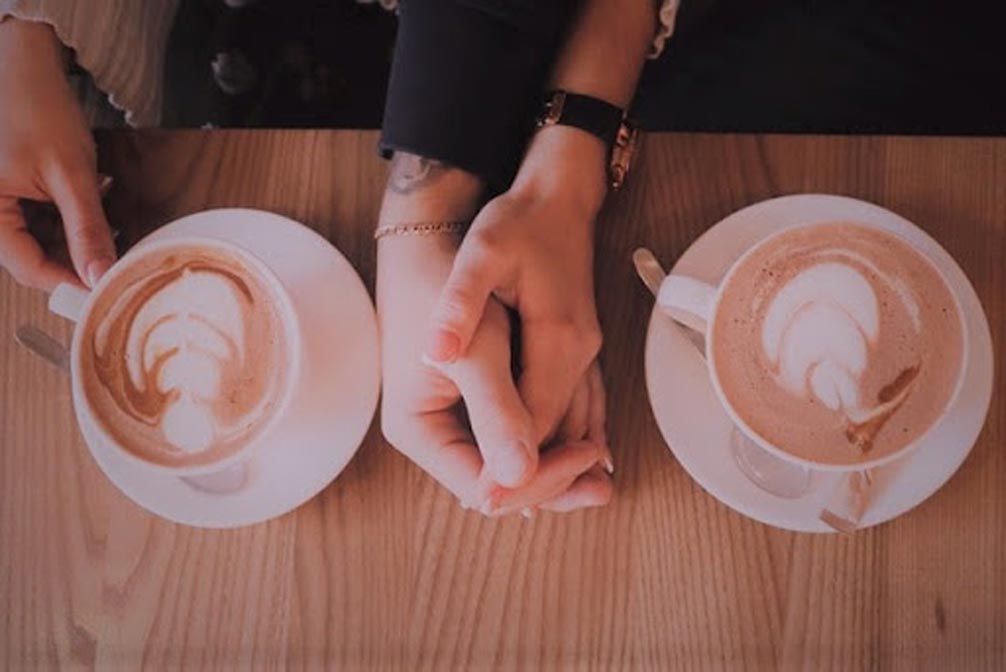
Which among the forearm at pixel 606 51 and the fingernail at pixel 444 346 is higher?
the forearm at pixel 606 51

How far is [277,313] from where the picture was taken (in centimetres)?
67

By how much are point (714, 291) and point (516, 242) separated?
15 cm

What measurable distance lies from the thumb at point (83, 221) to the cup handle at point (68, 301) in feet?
0.07

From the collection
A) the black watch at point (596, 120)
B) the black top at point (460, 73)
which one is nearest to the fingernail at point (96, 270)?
the black top at point (460, 73)

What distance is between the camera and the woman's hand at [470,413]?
68 centimetres

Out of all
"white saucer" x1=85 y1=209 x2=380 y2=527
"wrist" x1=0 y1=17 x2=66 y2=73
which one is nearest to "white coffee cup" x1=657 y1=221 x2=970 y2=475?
"white saucer" x1=85 y1=209 x2=380 y2=527

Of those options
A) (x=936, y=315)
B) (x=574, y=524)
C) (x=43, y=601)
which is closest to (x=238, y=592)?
(x=43, y=601)

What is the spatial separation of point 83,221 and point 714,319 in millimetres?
476

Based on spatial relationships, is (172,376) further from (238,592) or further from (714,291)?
(714,291)

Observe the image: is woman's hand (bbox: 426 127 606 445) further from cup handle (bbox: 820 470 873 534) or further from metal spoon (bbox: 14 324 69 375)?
metal spoon (bbox: 14 324 69 375)

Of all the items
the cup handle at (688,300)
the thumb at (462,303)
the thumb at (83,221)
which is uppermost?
the cup handle at (688,300)

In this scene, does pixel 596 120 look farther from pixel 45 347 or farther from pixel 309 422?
pixel 45 347

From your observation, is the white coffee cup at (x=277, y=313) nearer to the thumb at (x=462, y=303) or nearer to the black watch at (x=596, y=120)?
the thumb at (x=462, y=303)

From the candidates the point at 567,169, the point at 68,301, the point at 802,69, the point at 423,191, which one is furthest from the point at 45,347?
the point at 802,69
